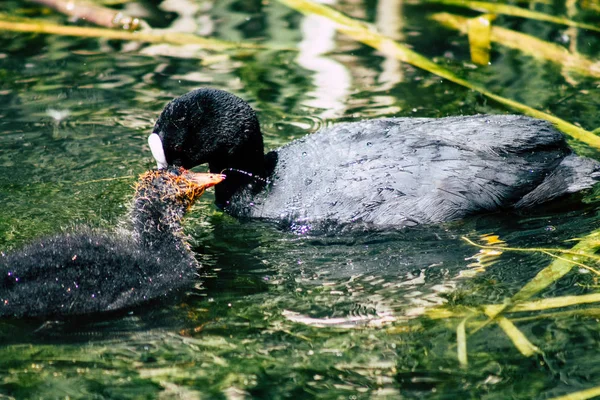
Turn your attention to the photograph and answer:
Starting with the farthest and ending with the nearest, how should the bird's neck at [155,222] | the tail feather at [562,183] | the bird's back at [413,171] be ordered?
the tail feather at [562,183]
the bird's back at [413,171]
the bird's neck at [155,222]

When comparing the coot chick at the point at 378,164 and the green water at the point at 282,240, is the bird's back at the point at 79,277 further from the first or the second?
the coot chick at the point at 378,164

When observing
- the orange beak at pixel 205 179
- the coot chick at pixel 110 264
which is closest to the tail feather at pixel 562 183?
the orange beak at pixel 205 179

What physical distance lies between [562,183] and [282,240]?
5.12ft

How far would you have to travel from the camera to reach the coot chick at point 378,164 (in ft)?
16.1

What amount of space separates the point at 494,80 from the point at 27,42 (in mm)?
3844

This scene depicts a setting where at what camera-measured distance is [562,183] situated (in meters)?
5.12

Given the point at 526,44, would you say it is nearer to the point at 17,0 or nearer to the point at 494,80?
the point at 494,80

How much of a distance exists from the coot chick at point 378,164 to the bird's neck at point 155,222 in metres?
0.71

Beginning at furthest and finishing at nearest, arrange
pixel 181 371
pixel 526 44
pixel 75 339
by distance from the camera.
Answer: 1. pixel 526 44
2. pixel 75 339
3. pixel 181 371

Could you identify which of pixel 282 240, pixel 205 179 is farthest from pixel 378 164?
pixel 205 179

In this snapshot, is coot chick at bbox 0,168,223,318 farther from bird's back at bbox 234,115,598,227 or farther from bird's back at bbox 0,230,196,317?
bird's back at bbox 234,115,598,227

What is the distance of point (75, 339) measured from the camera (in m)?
3.88

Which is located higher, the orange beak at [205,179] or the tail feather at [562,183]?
the orange beak at [205,179]

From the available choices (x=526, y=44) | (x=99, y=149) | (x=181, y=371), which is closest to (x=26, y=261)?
(x=181, y=371)
